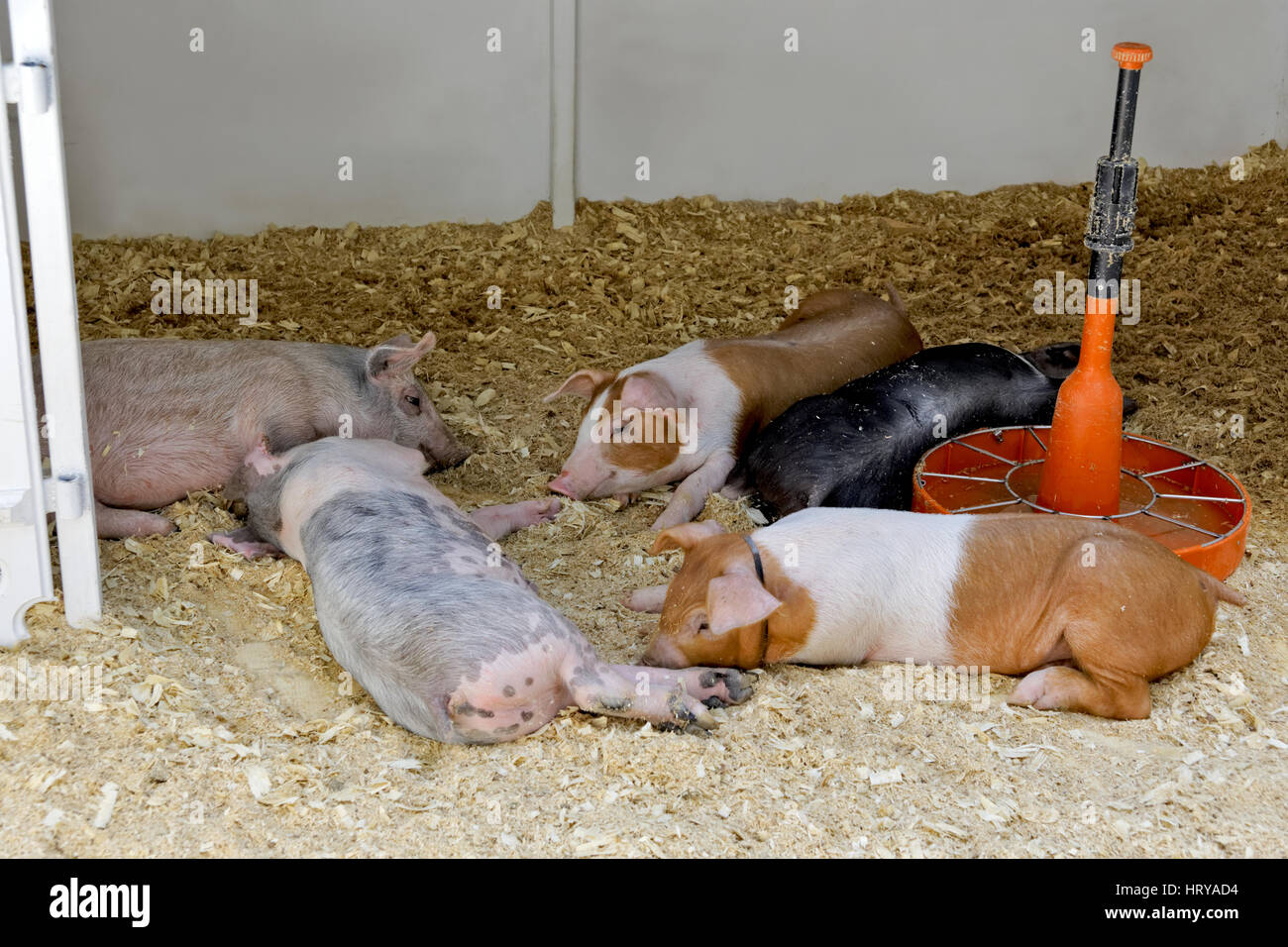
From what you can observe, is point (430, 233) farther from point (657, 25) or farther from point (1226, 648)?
point (1226, 648)

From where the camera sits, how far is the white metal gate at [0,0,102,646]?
2.94m

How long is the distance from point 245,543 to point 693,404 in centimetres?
155

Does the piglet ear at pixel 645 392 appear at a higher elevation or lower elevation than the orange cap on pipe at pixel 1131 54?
lower

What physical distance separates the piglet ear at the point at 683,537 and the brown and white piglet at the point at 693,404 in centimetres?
82

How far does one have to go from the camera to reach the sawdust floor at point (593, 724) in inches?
104

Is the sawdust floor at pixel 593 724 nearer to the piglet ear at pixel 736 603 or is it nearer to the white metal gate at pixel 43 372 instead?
the white metal gate at pixel 43 372

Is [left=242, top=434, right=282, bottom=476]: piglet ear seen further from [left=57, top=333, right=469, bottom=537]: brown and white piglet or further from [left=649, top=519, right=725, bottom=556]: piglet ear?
[left=649, top=519, right=725, bottom=556]: piglet ear

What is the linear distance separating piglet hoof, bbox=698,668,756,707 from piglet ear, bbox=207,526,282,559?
1430mm

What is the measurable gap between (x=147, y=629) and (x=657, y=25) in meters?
4.28

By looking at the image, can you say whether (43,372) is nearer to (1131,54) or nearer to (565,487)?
(565,487)

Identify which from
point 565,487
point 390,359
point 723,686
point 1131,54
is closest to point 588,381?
point 565,487

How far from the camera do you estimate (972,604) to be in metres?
3.28

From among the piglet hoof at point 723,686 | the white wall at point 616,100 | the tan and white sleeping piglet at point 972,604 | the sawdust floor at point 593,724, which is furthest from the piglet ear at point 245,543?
Answer: the white wall at point 616,100

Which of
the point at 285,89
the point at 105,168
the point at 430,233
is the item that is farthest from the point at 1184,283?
the point at 105,168
